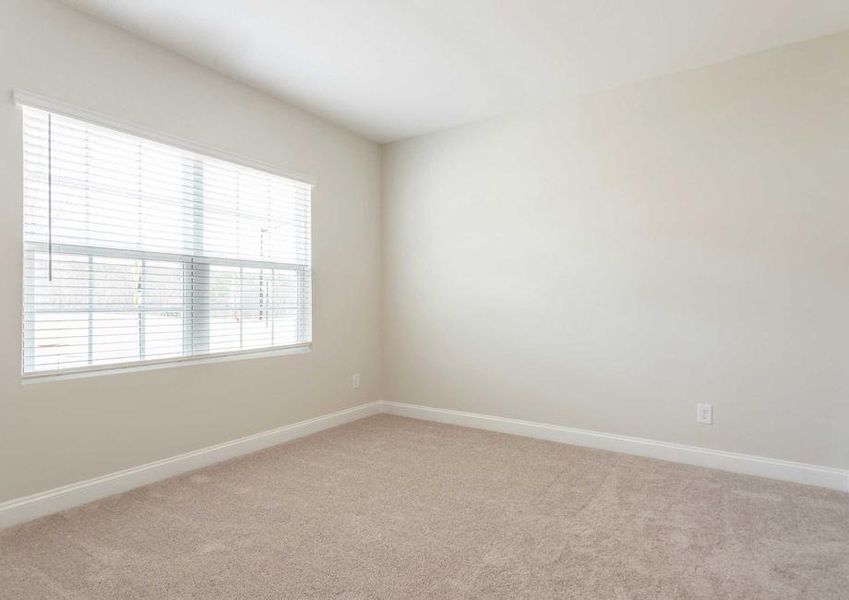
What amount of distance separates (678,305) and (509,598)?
2.18 meters

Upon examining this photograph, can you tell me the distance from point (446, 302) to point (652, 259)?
63.6 inches

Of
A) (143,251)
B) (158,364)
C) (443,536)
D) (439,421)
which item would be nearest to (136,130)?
(143,251)

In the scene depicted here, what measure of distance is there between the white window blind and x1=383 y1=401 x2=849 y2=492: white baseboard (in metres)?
1.52

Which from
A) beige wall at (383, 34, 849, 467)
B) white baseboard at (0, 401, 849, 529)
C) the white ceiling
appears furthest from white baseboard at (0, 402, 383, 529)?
the white ceiling

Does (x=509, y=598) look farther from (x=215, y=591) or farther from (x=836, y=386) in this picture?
(x=836, y=386)

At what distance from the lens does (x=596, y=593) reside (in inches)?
68.6

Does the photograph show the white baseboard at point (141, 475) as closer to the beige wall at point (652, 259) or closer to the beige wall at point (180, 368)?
the beige wall at point (180, 368)

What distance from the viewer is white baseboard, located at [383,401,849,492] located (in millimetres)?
2736

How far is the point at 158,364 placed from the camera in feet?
9.25

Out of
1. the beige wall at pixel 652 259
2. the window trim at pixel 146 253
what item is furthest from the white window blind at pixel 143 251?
the beige wall at pixel 652 259

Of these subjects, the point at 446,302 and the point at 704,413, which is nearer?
the point at 704,413

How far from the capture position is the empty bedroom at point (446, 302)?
2.11 metres

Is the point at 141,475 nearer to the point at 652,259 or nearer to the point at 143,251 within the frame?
the point at 143,251

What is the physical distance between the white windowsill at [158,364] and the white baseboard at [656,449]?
1300 mm
